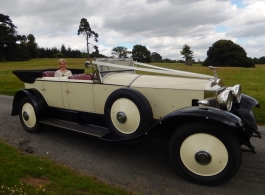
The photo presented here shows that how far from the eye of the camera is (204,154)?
321cm

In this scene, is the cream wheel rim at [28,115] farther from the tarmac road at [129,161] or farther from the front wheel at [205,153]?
the front wheel at [205,153]

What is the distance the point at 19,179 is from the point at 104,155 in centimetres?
142

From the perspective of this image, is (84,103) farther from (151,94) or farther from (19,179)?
(19,179)

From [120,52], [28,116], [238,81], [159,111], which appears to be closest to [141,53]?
[120,52]

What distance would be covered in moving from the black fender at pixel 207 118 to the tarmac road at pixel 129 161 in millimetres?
723

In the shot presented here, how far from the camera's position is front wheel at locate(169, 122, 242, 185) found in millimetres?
3105

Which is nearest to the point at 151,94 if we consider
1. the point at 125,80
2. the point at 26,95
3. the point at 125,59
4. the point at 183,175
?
the point at 125,80

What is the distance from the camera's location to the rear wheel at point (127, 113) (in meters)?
3.74

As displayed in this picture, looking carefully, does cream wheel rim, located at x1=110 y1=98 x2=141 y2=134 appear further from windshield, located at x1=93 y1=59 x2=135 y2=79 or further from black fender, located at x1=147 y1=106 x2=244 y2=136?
windshield, located at x1=93 y1=59 x2=135 y2=79

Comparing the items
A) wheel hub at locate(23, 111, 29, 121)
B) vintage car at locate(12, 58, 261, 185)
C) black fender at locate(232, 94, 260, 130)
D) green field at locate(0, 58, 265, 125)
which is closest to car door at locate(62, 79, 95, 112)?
vintage car at locate(12, 58, 261, 185)

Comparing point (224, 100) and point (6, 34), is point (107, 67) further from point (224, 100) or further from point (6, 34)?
point (6, 34)

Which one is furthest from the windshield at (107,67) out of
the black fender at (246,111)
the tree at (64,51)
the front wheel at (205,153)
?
the tree at (64,51)

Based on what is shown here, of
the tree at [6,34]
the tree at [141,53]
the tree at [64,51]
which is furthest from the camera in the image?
the tree at [64,51]

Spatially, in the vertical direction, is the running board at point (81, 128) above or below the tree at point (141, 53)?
below
